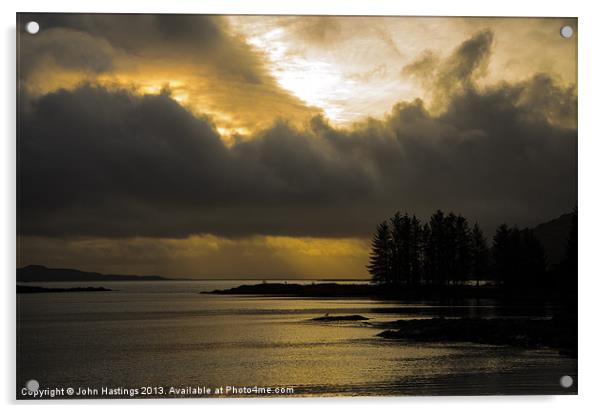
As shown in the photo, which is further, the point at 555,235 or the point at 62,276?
the point at 555,235

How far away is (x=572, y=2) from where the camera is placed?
6.25 meters

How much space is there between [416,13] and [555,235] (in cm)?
205

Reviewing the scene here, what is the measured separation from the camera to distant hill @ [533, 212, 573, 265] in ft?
20.3

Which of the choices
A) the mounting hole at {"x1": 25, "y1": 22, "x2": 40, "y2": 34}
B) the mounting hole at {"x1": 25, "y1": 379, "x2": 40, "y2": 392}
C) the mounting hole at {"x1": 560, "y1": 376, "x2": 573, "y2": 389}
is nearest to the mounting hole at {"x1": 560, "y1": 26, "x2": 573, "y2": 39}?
the mounting hole at {"x1": 560, "y1": 376, "x2": 573, "y2": 389}

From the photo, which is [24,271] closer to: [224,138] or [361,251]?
[224,138]

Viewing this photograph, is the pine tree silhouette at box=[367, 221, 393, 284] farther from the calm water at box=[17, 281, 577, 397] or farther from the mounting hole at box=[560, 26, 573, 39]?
the mounting hole at box=[560, 26, 573, 39]

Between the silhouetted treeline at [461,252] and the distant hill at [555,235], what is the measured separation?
4 centimetres

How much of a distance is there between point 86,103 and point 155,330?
184 centimetres

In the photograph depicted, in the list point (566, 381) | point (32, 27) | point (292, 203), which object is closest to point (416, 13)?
point (292, 203)

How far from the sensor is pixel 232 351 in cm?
604

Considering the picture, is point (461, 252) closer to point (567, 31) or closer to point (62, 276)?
point (567, 31)

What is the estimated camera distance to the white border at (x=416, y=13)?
5902mm

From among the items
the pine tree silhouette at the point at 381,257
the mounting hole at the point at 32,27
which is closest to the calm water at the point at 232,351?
the pine tree silhouette at the point at 381,257

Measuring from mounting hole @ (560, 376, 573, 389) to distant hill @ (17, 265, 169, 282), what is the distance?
3161mm
